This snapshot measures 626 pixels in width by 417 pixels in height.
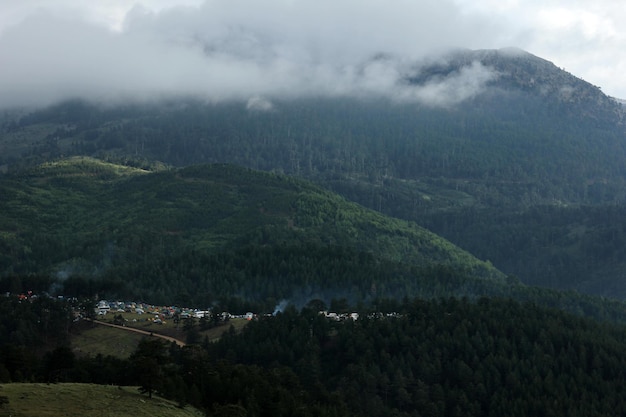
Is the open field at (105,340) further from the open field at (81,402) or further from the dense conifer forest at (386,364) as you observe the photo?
the open field at (81,402)

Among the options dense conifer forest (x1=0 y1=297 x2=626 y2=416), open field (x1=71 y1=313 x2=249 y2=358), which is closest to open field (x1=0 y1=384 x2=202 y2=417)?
dense conifer forest (x1=0 y1=297 x2=626 y2=416)

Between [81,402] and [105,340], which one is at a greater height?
[81,402]

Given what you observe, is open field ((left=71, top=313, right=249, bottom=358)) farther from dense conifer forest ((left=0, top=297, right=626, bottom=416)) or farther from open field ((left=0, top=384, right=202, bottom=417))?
open field ((left=0, top=384, right=202, bottom=417))

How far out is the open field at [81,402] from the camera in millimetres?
96062

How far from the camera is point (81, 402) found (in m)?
103

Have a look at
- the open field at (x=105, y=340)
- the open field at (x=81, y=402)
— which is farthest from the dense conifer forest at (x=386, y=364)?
the open field at (x=81, y=402)

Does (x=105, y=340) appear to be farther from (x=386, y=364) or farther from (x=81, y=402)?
(x=81, y=402)

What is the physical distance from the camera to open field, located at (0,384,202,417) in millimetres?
96062

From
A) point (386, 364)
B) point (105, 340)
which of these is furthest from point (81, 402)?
point (386, 364)

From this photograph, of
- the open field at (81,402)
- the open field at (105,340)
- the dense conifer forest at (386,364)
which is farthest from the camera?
the open field at (105,340)

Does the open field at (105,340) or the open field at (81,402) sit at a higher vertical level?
→ the open field at (81,402)

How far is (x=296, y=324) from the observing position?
197000mm

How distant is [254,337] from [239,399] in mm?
60280

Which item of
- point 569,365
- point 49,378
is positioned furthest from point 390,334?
point 49,378
